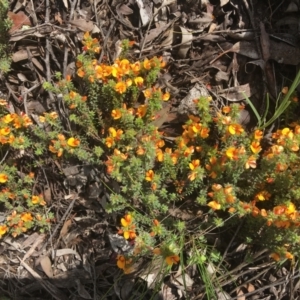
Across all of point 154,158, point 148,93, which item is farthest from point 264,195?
point 148,93

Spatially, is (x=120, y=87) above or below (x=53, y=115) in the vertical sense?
above

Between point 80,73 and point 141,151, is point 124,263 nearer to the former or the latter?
point 141,151

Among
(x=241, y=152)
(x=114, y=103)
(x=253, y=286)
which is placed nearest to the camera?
(x=241, y=152)

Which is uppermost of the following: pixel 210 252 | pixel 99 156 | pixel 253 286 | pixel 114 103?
pixel 114 103

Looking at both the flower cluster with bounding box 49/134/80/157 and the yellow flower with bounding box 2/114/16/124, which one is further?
the yellow flower with bounding box 2/114/16/124

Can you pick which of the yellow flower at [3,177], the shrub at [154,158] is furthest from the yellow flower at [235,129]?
the yellow flower at [3,177]

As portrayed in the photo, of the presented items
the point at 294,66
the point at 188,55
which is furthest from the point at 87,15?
the point at 294,66

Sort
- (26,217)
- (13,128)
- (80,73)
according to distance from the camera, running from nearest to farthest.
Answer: (80,73)
(13,128)
(26,217)

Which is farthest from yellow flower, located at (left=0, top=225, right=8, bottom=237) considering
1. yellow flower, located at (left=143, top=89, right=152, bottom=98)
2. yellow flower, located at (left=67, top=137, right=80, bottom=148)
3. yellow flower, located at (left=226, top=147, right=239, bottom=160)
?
yellow flower, located at (left=226, top=147, right=239, bottom=160)

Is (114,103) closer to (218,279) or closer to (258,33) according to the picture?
(258,33)

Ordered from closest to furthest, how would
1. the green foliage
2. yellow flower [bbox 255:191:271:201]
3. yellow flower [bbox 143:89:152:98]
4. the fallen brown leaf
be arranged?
1. yellow flower [bbox 255:191:271:201]
2. yellow flower [bbox 143:89:152:98]
3. the green foliage
4. the fallen brown leaf

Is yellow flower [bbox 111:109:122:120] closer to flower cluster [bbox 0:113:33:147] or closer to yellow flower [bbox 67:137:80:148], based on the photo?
yellow flower [bbox 67:137:80:148]
